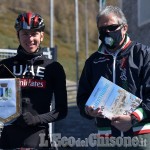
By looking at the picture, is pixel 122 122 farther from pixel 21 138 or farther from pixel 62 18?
pixel 62 18

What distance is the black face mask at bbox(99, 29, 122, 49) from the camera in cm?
288

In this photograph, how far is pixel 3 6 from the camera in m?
77.6

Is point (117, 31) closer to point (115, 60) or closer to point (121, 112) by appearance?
point (115, 60)

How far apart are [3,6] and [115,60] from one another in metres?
76.8

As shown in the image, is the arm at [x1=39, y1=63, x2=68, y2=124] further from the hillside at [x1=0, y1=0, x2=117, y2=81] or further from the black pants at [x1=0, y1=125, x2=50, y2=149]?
the hillside at [x1=0, y1=0, x2=117, y2=81]

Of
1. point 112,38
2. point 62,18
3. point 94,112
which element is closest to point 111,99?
point 94,112

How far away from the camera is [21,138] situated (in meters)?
2.96

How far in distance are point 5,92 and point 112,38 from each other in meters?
0.81

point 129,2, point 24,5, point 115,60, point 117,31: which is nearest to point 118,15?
point 117,31

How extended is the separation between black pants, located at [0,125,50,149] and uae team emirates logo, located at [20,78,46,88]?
295 mm

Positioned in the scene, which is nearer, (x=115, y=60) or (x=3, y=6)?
(x=115, y=60)

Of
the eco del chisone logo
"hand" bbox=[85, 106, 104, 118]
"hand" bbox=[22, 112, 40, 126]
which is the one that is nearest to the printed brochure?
"hand" bbox=[85, 106, 104, 118]

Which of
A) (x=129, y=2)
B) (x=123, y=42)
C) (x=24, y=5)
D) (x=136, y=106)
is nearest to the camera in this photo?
(x=136, y=106)

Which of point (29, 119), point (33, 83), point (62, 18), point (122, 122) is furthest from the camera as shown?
point (62, 18)
